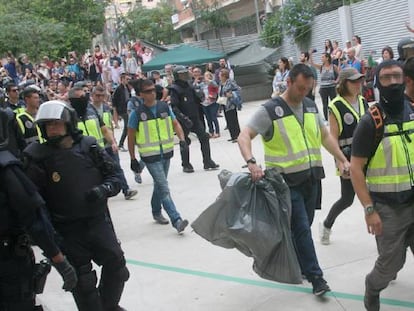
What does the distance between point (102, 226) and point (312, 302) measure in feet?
5.67

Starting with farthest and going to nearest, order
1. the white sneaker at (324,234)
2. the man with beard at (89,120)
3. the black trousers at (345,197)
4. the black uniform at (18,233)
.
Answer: the man with beard at (89,120), the white sneaker at (324,234), the black trousers at (345,197), the black uniform at (18,233)

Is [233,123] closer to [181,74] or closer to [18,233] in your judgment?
[181,74]

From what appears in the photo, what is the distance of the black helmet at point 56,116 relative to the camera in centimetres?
362

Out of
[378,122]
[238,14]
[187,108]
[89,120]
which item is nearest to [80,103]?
[89,120]

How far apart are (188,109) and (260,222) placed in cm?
612

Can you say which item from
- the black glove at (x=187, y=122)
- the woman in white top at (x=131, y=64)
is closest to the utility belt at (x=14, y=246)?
the black glove at (x=187, y=122)

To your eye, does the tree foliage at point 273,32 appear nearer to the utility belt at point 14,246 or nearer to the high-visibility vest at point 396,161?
the high-visibility vest at point 396,161

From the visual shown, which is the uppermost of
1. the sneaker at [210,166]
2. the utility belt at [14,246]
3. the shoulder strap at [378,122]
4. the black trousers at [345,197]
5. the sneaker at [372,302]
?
the shoulder strap at [378,122]

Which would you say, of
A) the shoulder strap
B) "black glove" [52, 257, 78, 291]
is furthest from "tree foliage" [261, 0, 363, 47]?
"black glove" [52, 257, 78, 291]

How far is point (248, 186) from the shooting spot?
4125mm

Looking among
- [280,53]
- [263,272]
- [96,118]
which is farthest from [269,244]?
[280,53]

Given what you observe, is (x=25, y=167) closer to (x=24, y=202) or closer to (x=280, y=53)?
(x=24, y=202)

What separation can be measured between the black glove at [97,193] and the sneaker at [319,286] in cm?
177

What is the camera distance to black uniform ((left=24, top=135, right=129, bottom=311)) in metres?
3.65
